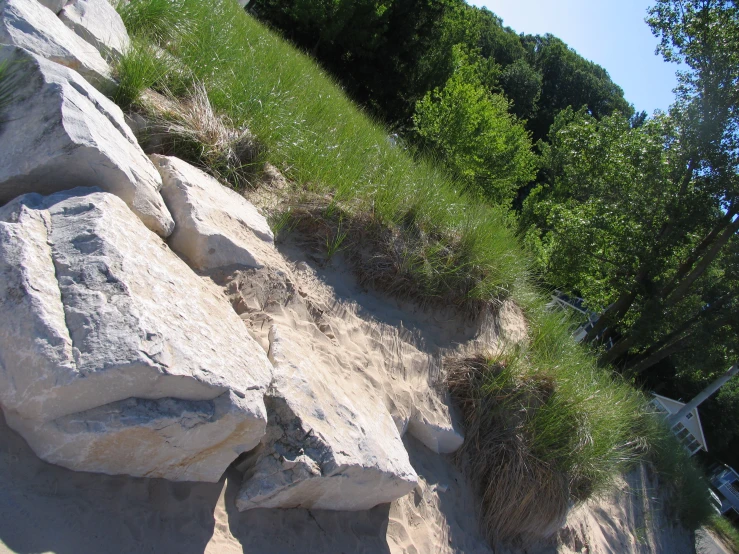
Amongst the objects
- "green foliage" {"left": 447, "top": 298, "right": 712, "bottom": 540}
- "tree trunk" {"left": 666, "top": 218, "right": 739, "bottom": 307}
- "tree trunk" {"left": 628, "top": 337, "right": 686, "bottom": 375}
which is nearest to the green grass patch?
"tree trunk" {"left": 628, "top": 337, "right": 686, "bottom": 375}

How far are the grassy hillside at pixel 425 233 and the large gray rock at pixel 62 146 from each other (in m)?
1.03

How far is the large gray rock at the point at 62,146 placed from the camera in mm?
2756

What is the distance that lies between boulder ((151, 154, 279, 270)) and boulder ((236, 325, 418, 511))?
586 mm

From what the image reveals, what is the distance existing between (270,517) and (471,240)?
3.09 metres

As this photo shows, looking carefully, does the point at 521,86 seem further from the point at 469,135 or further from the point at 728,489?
the point at 728,489

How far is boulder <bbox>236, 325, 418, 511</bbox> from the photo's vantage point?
2.79 m

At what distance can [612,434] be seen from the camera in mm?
5105

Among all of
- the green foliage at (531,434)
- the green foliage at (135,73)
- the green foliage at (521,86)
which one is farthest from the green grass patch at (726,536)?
the green foliage at (521,86)

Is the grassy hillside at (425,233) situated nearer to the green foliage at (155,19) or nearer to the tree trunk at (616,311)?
the green foliage at (155,19)

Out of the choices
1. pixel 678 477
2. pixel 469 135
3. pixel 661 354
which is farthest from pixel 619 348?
pixel 469 135

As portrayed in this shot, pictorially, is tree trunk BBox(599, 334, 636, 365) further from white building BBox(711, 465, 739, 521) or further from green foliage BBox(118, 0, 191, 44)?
white building BBox(711, 465, 739, 521)

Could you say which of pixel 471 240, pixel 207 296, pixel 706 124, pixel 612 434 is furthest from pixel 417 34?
pixel 207 296

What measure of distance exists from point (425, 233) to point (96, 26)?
125 inches

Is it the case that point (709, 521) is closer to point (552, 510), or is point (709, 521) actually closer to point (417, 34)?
point (552, 510)
